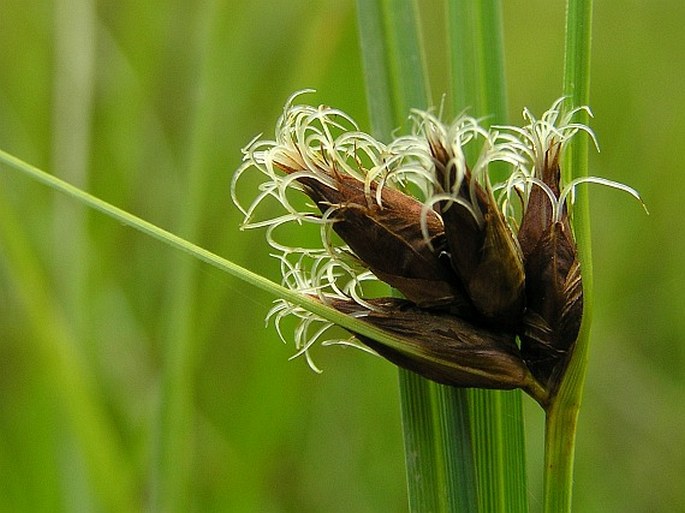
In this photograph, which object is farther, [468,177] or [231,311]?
[231,311]

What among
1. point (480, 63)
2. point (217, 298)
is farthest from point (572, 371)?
point (217, 298)

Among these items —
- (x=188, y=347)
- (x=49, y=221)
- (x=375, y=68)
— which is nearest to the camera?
(x=375, y=68)

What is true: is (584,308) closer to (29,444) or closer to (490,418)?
(490,418)

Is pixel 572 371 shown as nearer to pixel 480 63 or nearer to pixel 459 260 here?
pixel 459 260

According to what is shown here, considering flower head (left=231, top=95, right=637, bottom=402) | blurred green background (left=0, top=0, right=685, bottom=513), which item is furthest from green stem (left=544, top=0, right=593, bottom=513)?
blurred green background (left=0, top=0, right=685, bottom=513)

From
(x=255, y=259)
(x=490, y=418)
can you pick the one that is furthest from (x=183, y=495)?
(x=255, y=259)

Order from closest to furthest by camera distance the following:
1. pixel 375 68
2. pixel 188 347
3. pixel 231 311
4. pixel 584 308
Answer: pixel 584 308
pixel 375 68
pixel 188 347
pixel 231 311

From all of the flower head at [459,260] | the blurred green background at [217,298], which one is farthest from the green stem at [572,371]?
the blurred green background at [217,298]

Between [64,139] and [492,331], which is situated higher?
[64,139]
